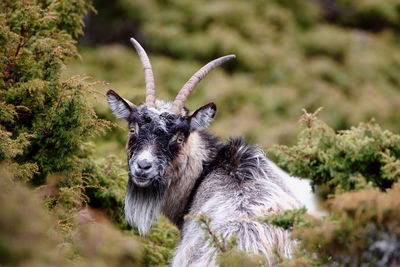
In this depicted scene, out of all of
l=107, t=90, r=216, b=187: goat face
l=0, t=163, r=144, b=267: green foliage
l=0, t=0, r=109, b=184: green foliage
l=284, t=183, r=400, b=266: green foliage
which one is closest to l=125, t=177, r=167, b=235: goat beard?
l=107, t=90, r=216, b=187: goat face

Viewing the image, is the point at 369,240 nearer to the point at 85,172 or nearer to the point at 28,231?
the point at 28,231

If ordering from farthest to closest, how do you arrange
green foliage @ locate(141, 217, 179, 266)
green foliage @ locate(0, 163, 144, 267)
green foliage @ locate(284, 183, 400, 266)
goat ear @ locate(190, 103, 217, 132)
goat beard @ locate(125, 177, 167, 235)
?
green foliage @ locate(141, 217, 179, 266) → goat ear @ locate(190, 103, 217, 132) → goat beard @ locate(125, 177, 167, 235) → green foliage @ locate(284, 183, 400, 266) → green foliage @ locate(0, 163, 144, 267)

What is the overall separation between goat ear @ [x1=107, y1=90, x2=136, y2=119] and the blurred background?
783cm

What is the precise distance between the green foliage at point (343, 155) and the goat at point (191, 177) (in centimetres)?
38

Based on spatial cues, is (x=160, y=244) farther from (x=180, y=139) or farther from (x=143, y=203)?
(x=180, y=139)

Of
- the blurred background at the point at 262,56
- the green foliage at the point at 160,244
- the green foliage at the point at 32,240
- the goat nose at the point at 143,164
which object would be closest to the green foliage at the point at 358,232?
the green foliage at the point at 32,240

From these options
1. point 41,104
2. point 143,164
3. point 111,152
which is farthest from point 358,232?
point 111,152

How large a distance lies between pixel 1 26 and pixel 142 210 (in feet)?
7.31

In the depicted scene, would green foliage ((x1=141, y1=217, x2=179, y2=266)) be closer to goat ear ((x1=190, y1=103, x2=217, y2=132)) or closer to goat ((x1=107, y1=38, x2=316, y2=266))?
goat ((x1=107, y1=38, x2=316, y2=266))

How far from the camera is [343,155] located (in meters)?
5.42

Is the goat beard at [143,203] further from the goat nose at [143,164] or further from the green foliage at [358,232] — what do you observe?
the green foliage at [358,232]

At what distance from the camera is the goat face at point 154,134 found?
5.53 meters

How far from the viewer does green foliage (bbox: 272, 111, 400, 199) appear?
526cm

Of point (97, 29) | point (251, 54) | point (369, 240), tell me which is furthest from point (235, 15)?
point (369, 240)
